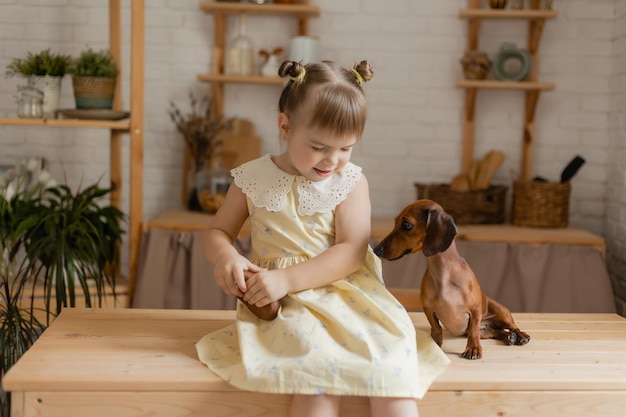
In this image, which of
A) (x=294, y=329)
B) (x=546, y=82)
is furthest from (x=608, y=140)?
(x=294, y=329)

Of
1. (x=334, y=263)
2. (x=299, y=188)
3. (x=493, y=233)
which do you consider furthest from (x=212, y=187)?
(x=334, y=263)

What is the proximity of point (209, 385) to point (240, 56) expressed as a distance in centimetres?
235

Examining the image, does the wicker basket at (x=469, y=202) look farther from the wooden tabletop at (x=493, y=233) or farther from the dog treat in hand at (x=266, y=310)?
the dog treat in hand at (x=266, y=310)

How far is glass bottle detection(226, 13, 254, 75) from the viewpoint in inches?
147

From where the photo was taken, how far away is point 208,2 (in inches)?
Result: 142

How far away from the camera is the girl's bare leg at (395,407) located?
63.2 inches

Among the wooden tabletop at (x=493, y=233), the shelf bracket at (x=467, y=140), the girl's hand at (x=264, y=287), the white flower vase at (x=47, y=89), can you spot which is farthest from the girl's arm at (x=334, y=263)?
the shelf bracket at (x=467, y=140)

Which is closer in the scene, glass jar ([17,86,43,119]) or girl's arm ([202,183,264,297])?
girl's arm ([202,183,264,297])

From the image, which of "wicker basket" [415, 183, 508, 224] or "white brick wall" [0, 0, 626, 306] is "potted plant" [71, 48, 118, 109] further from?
"wicker basket" [415, 183, 508, 224]

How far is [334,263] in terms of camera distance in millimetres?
1868

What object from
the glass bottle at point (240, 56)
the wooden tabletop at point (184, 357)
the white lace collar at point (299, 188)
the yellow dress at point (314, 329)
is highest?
the glass bottle at point (240, 56)

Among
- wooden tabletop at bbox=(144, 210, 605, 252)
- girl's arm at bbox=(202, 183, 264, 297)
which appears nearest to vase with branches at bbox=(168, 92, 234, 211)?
wooden tabletop at bbox=(144, 210, 605, 252)

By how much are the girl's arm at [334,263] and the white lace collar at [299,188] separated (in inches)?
1.0

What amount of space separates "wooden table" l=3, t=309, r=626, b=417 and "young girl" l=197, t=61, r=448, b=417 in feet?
0.18
